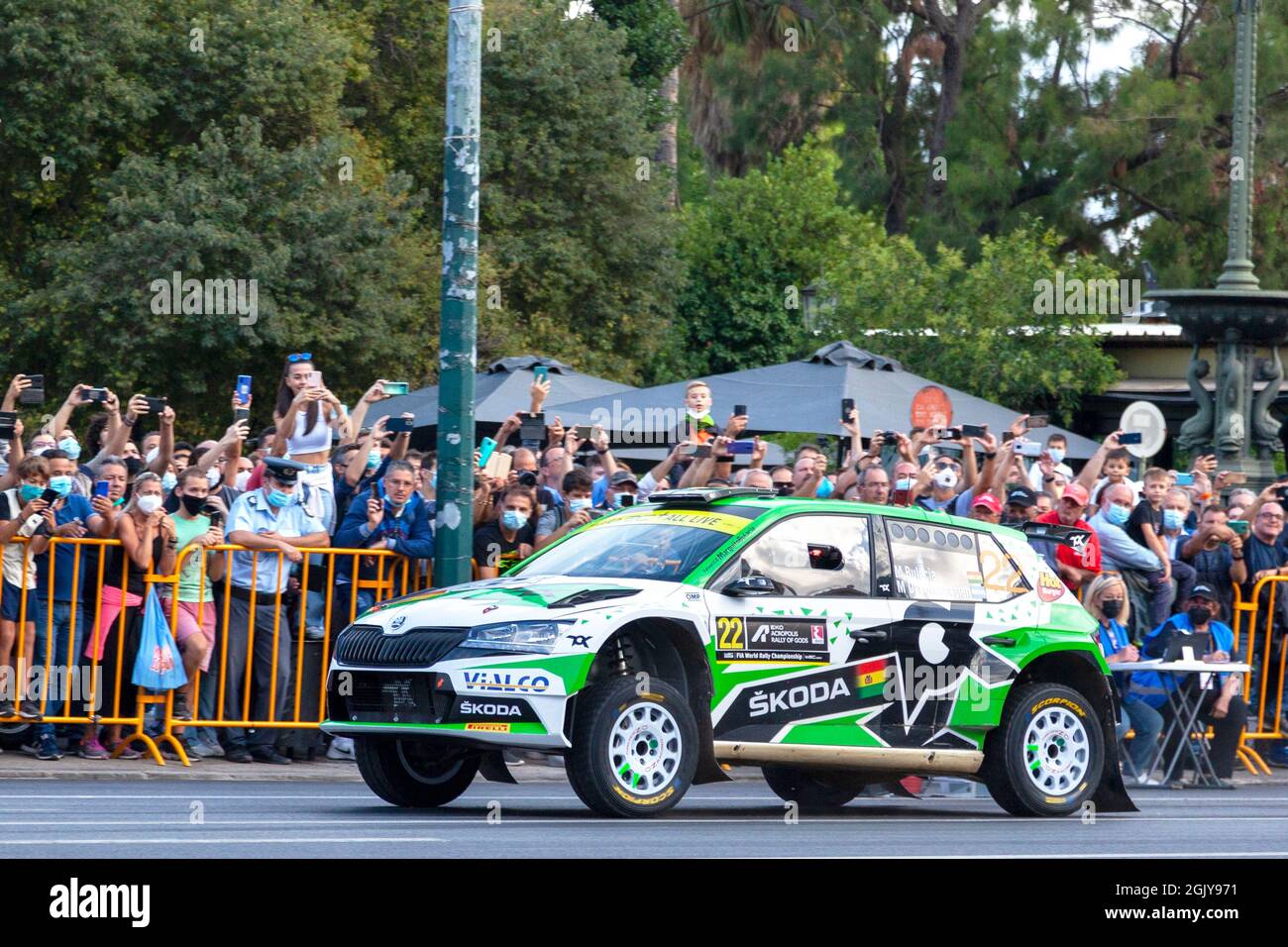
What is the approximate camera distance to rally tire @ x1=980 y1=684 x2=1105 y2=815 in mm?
12102

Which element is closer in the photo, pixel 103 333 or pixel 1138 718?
pixel 1138 718

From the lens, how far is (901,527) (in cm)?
1209

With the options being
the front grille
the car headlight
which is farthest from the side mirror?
the front grille

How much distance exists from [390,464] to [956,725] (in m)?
4.71

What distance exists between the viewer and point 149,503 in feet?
44.9

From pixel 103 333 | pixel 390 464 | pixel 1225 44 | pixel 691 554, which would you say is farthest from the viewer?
pixel 1225 44

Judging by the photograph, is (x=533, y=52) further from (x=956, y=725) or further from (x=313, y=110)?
(x=956, y=725)

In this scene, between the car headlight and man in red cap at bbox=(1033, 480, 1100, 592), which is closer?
the car headlight

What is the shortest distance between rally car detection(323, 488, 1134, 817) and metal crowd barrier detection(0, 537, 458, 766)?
2.67 m

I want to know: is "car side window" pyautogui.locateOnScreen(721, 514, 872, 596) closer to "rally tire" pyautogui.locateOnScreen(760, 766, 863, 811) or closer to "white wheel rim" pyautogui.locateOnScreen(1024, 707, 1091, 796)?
"white wheel rim" pyautogui.locateOnScreen(1024, 707, 1091, 796)

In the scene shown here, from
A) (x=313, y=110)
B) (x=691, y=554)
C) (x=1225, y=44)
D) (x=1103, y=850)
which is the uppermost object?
(x=1225, y=44)

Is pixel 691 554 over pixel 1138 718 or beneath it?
over

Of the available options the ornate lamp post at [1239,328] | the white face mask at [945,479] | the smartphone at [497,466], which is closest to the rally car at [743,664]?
the smartphone at [497,466]
